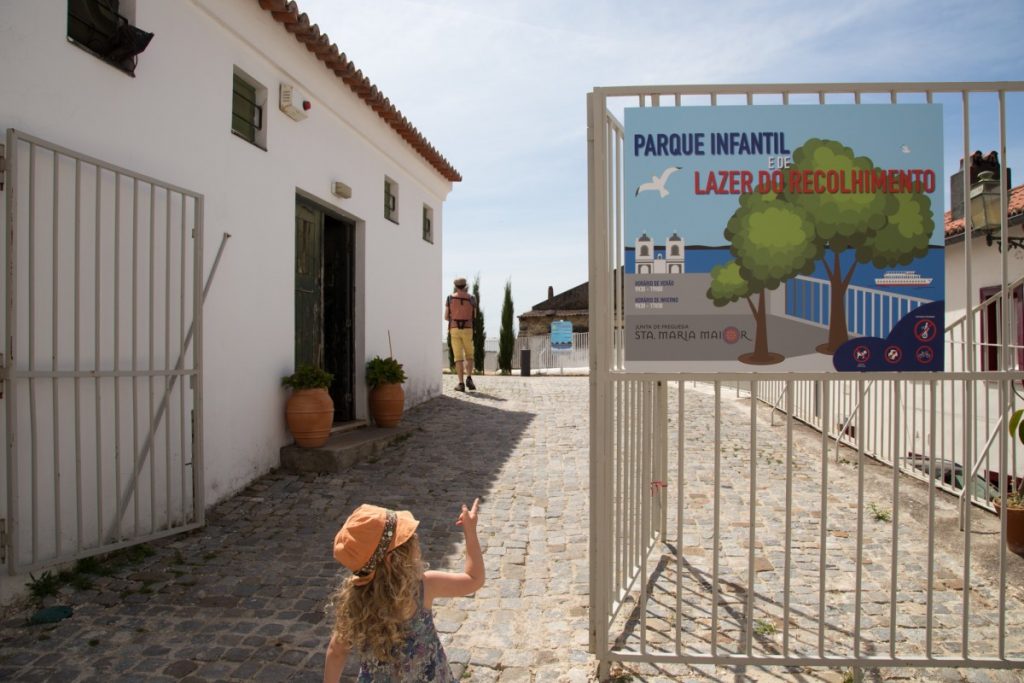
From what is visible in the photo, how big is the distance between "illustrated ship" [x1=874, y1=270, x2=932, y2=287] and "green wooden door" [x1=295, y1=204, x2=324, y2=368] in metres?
5.97

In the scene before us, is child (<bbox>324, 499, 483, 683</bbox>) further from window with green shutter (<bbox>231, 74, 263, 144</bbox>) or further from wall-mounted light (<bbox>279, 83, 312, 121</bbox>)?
wall-mounted light (<bbox>279, 83, 312, 121</bbox>)

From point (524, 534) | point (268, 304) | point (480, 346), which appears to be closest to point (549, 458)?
point (524, 534)

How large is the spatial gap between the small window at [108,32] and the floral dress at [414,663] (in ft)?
13.5

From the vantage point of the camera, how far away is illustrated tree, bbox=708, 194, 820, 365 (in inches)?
116

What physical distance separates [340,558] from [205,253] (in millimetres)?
4328

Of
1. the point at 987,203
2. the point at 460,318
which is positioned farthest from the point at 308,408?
the point at 987,203

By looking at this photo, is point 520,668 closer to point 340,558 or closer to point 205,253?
point 340,558

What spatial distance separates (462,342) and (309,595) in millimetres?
9512

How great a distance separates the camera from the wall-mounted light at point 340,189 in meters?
8.13

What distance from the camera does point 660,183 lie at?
9.70 feet

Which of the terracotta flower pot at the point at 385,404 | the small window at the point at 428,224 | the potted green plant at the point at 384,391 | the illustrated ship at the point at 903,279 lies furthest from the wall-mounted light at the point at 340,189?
the illustrated ship at the point at 903,279

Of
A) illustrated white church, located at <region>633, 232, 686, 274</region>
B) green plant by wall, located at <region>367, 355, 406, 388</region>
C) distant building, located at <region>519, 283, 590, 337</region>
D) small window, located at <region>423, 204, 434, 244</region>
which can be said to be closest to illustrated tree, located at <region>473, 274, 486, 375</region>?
distant building, located at <region>519, 283, 590, 337</region>

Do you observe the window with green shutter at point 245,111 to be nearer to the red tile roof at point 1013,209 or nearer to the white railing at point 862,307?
the white railing at point 862,307

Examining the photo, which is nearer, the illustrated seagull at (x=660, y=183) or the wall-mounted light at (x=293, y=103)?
the illustrated seagull at (x=660, y=183)
